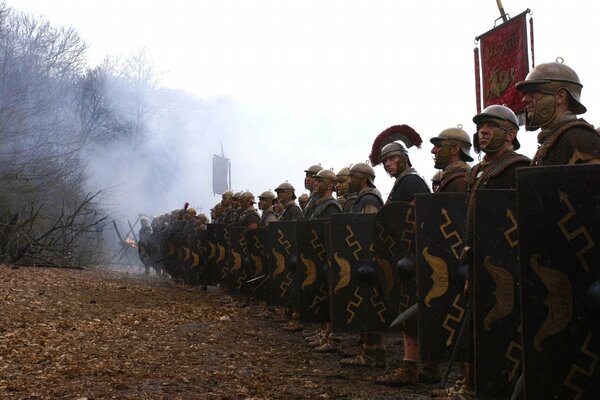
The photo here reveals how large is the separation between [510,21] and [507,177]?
5448mm

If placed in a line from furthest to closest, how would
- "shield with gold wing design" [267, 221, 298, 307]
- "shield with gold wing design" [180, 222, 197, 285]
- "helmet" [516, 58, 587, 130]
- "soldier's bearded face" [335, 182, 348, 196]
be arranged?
"shield with gold wing design" [180, 222, 197, 285], "soldier's bearded face" [335, 182, 348, 196], "shield with gold wing design" [267, 221, 298, 307], "helmet" [516, 58, 587, 130]

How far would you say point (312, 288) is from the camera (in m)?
7.07

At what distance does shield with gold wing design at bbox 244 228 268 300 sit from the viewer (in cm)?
989

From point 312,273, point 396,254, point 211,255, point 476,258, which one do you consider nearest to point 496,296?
point 476,258

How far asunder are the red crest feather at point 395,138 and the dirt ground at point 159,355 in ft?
6.55

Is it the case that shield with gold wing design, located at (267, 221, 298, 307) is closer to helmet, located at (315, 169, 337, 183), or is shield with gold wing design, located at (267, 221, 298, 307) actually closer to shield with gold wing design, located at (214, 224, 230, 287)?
helmet, located at (315, 169, 337, 183)

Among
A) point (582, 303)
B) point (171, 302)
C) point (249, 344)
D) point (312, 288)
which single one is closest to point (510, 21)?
point (312, 288)

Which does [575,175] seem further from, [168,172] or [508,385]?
[168,172]

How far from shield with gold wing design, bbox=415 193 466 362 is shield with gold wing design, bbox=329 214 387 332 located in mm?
1520

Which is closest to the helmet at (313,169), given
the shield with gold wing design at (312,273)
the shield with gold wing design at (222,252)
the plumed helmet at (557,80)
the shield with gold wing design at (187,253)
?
the shield with gold wing design at (222,252)

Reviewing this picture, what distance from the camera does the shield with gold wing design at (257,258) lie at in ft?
32.4

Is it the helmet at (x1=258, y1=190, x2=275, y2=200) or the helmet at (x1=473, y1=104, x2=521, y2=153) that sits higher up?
the helmet at (x1=258, y1=190, x2=275, y2=200)

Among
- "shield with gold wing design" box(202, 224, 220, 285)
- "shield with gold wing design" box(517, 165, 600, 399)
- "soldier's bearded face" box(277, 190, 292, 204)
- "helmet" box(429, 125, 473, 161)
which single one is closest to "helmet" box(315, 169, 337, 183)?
"soldier's bearded face" box(277, 190, 292, 204)

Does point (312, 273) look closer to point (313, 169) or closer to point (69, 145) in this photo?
point (313, 169)
